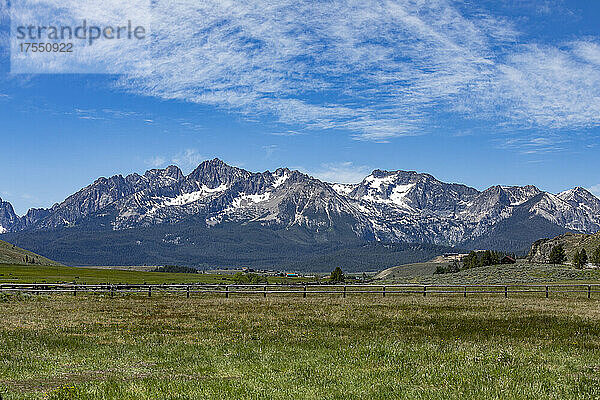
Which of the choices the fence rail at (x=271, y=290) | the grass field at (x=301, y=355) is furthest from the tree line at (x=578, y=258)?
the grass field at (x=301, y=355)

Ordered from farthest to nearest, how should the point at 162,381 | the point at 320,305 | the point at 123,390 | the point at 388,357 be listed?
the point at 320,305
the point at 388,357
the point at 162,381
the point at 123,390

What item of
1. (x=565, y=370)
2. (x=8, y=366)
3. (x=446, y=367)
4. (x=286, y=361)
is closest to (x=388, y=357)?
(x=446, y=367)

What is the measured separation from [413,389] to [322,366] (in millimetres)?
3983

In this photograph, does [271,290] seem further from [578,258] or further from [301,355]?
[578,258]

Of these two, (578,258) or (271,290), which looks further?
(578,258)

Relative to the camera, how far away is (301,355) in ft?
72.2

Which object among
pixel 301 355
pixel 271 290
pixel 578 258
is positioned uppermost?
pixel 301 355

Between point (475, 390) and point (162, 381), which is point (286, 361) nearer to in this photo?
point (162, 381)

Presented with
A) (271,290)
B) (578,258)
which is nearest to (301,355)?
(271,290)

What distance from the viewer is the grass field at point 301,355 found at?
1697 centimetres

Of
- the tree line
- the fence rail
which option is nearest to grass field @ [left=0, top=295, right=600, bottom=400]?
the fence rail

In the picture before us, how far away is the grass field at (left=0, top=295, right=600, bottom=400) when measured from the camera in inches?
668

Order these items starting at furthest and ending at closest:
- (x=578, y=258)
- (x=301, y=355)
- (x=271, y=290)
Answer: (x=578, y=258) → (x=271, y=290) → (x=301, y=355)

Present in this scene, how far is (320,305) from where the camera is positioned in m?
45.0
